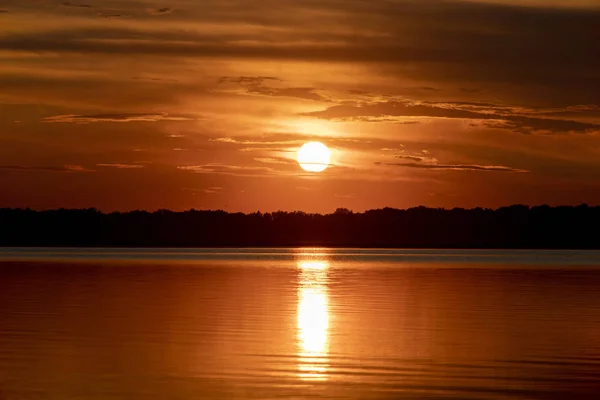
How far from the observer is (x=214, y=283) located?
5156 cm

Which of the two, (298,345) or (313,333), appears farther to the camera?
(313,333)

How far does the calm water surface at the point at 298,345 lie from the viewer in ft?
61.6

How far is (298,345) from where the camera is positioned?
24781 millimetres

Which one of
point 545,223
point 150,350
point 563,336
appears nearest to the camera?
point 150,350

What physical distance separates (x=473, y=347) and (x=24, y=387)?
10707 mm

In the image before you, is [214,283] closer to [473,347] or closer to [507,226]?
[473,347]

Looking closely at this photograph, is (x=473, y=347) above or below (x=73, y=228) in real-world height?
below

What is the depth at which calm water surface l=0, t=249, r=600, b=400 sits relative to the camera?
1878 centimetres

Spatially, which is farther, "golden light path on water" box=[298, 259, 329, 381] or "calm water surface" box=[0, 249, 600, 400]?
"golden light path on water" box=[298, 259, 329, 381]

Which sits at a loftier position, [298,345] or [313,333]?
[313,333]

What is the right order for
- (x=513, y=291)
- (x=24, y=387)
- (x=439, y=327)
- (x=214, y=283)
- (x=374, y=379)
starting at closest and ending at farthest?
(x=24, y=387) → (x=374, y=379) → (x=439, y=327) → (x=513, y=291) → (x=214, y=283)

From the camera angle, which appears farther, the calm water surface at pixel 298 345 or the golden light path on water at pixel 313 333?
the golden light path on water at pixel 313 333

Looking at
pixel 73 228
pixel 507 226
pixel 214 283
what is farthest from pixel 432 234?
pixel 214 283

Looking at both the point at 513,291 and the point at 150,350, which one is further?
the point at 513,291
